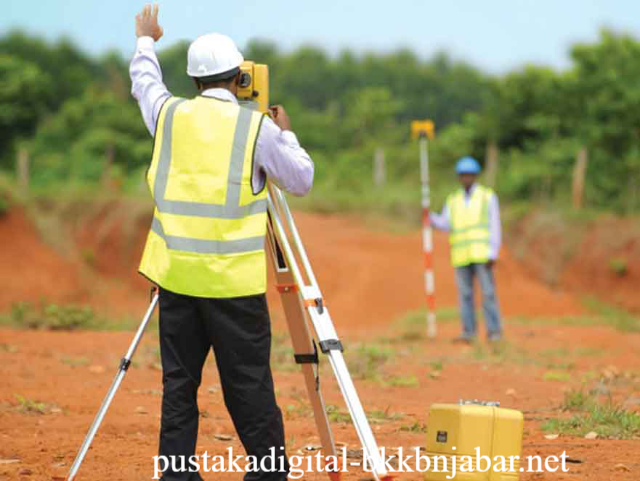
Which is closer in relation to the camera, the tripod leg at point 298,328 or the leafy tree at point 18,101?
the tripod leg at point 298,328

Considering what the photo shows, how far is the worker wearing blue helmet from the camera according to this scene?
10.6 meters

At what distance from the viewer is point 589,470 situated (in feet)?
15.0

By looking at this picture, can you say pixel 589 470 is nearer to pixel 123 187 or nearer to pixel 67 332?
pixel 67 332

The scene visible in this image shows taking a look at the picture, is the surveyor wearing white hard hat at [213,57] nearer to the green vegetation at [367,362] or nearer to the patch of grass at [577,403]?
the patch of grass at [577,403]

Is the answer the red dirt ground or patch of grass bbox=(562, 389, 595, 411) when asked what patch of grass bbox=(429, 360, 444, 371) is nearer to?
the red dirt ground

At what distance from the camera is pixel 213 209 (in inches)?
146

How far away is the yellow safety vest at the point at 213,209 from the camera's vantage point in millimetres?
3703

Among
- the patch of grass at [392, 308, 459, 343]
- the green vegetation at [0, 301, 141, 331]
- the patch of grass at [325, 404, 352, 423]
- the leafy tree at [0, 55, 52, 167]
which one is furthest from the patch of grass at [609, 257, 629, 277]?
the leafy tree at [0, 55, 52, 167]

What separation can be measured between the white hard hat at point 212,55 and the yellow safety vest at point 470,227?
7123 millimetres

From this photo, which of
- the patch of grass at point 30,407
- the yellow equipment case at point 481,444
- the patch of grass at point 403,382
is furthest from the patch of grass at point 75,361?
the yellow equipment case at point 481,444

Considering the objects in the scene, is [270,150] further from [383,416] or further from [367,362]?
[367,362]

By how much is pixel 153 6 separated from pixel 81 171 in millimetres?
22224

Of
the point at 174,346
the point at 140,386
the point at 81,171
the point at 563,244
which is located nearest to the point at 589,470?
the point at 174,346

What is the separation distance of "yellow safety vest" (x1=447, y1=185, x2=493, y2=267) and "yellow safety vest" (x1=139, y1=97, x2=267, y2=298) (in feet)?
23.4
